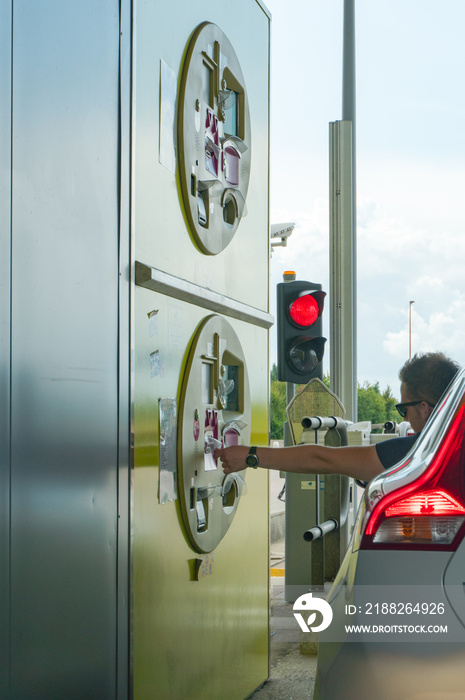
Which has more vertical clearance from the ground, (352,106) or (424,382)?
(352,106)

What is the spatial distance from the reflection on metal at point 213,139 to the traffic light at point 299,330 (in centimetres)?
135

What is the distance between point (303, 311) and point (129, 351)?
2.96 metres

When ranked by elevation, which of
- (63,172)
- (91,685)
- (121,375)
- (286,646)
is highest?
(63,172)

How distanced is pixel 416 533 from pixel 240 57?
352 centimetres

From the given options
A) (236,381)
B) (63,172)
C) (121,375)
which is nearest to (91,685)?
(121,375)

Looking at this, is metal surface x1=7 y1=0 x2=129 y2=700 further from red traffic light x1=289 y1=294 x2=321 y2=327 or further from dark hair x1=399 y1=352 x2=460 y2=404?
red traffic light x1=289 y1=294 x2=321 y2=327

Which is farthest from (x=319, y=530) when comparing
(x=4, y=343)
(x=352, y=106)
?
(x=352, y=106)

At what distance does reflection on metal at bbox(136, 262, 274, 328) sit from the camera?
3414 millimetres

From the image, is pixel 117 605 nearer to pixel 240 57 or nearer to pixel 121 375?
pixel 121 375

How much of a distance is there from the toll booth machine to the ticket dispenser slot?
0.01 m

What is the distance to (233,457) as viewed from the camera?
434cm

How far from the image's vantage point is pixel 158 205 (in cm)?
364

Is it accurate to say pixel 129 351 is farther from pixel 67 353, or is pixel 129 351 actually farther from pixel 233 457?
pixel 233 457

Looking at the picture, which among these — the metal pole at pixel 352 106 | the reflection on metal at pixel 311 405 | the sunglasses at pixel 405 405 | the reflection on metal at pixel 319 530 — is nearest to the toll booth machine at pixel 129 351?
the reflection on metal at pixel 319 530
